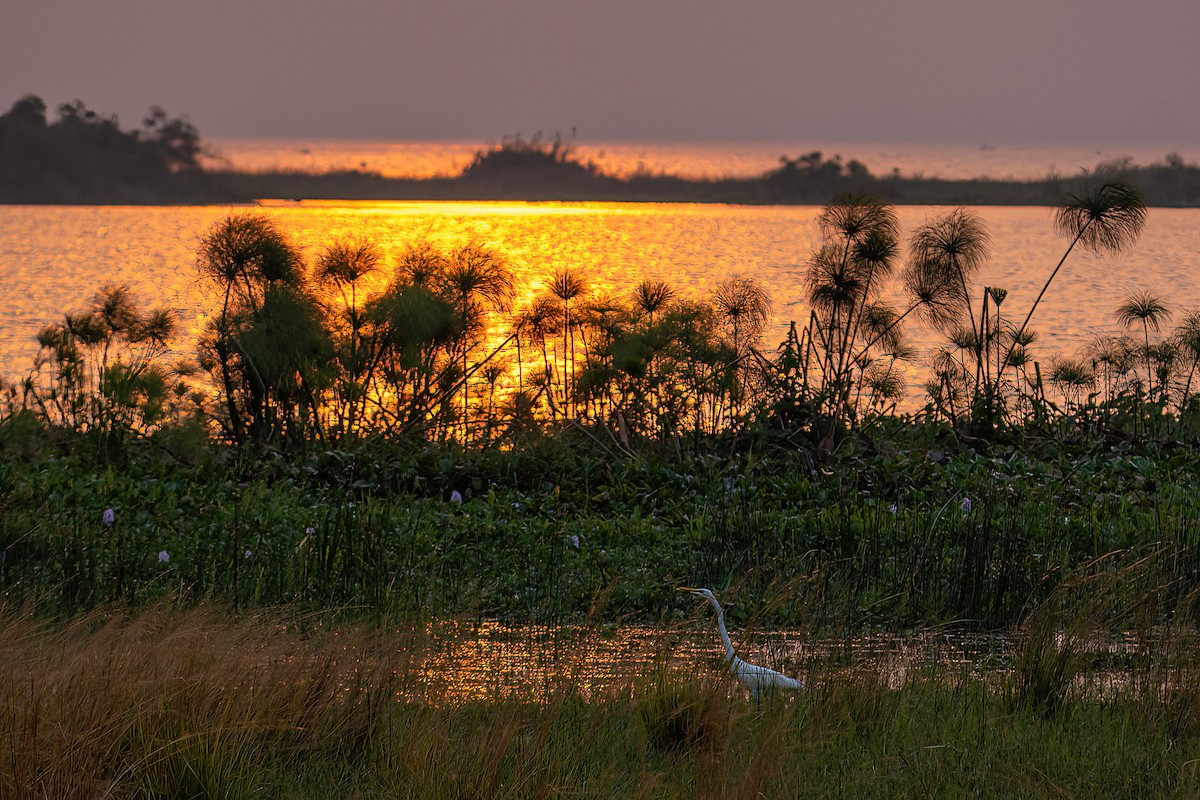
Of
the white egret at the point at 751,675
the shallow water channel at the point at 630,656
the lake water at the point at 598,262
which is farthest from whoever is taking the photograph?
the lake water at the point at 598,262

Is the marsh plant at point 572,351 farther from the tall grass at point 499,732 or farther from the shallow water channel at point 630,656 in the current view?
the tall grass at point 499,732

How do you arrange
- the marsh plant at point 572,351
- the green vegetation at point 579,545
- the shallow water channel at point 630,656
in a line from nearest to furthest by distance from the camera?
the green vegetation at point 579,545 → the shallow water channel at point 630,656 → the marsh plant at point 572,351

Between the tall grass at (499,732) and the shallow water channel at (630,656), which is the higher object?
the tall grass at (499,732)

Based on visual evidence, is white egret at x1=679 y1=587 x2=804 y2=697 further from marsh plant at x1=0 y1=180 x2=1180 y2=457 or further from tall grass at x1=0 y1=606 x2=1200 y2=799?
marsh plant at x1=0 y1=180 x2=1180 y2=457

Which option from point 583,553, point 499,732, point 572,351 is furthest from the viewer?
point 572,351

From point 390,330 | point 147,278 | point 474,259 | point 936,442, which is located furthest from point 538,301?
point 147,278

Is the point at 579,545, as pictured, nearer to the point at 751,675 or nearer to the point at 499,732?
the point at 751,675

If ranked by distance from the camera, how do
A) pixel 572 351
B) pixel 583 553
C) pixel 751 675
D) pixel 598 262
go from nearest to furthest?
pixel 751 675 < pixel 583 553 < pixel 572 351 < pixel 598 262

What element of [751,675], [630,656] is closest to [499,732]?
[751,675]

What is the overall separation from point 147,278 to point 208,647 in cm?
4128

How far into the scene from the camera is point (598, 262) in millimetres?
43469

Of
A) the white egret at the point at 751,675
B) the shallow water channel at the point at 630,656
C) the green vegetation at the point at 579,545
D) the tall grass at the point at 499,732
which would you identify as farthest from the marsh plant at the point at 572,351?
the tall grass at the point at 499,732

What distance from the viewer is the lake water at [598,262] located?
27891mm

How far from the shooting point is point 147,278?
4231 centimetres
